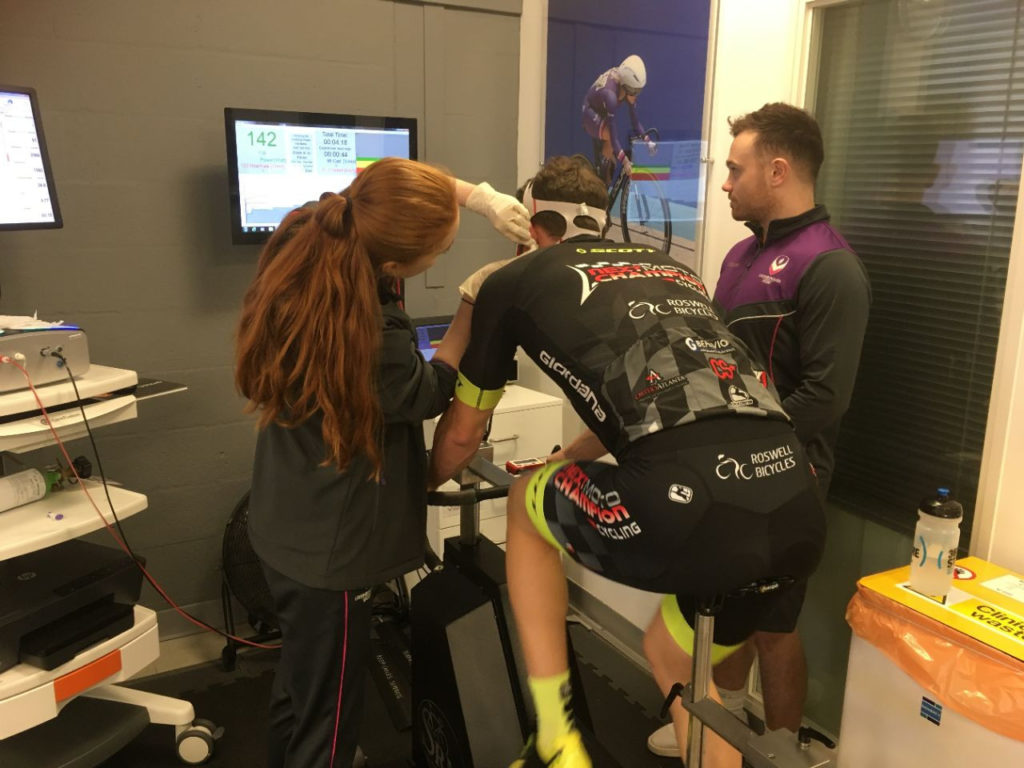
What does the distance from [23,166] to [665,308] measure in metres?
1.75

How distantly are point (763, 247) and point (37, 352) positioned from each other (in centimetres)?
179

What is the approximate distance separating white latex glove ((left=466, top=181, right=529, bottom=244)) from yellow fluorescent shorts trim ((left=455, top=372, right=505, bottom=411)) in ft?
1.12

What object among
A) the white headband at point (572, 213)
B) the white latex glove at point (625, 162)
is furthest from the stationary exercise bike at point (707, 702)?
the white latex glove at point (625, 162)

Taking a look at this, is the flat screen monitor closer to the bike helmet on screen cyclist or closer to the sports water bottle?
the bike helmet on screen cyclist

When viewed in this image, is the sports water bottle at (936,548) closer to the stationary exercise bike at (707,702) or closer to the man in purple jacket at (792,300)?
the man in purple jacket at (792,300)

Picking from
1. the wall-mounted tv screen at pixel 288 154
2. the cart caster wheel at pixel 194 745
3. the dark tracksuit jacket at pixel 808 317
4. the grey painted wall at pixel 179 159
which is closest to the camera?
the dark tracksuit jacket at pixel 808 317

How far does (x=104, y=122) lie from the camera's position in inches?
103

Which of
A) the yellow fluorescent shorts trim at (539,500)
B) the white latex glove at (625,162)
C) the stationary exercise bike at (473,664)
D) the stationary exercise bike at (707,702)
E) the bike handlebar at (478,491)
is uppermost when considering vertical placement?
the white latex glove at (625,162)

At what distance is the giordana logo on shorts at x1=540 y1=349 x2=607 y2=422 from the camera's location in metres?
1.40

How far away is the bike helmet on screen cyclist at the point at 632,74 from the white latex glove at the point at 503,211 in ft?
4.33

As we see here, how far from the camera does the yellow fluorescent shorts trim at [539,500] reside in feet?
4.87

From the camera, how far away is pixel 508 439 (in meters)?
2.93

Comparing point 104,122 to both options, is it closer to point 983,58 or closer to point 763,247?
point 763,247

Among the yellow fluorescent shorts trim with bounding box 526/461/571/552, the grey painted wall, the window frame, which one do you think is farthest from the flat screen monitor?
the window frame
